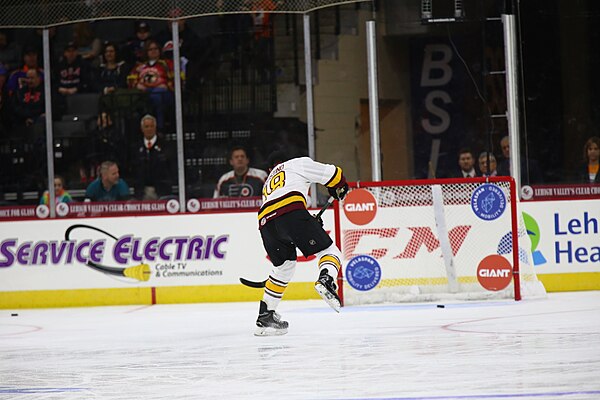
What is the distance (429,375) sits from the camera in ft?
16.4

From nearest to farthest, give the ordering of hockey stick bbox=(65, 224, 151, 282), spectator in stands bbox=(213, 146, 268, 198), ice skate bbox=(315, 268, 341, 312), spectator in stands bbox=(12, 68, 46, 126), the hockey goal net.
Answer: ice skate bbox=(315, 268, 341, 312) → the hockey goal net → hockey stick bbox=(65, 224, 151, 282) → spectator in stands bbox=(213, 146, 268, 198) → spectator in stands bbox=(12, 68, 46, 126)

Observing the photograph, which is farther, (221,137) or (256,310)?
(221,137)

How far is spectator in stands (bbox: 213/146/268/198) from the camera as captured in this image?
11281mm

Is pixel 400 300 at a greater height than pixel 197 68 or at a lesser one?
lesser

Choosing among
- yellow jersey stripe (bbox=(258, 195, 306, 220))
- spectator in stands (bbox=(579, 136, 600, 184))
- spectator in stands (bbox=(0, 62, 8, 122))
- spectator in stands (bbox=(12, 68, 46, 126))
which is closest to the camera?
yellow jersey stripe (bbox=(258, 195, 306, 220))

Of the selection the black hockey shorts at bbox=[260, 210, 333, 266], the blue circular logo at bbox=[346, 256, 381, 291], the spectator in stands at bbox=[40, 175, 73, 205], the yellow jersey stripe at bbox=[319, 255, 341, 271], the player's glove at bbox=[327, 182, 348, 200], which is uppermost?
the spectator in stands at bbox=[40, 175, 73, 205]

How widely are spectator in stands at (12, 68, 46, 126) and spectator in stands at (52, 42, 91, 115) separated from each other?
18cm

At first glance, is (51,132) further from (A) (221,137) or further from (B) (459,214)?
(B) (459,214)

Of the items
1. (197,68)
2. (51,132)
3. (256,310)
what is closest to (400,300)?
(256,310)

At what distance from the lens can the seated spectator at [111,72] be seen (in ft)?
38.4

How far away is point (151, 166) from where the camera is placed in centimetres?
1152

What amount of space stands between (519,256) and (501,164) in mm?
1511

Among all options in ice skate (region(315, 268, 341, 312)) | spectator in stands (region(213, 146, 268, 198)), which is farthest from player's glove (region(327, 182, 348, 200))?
spectator in stands (region(213, 146, 268, 198))

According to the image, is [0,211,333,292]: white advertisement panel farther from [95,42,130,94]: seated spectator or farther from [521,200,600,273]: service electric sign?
[521,200,600,273]: service electric sign
